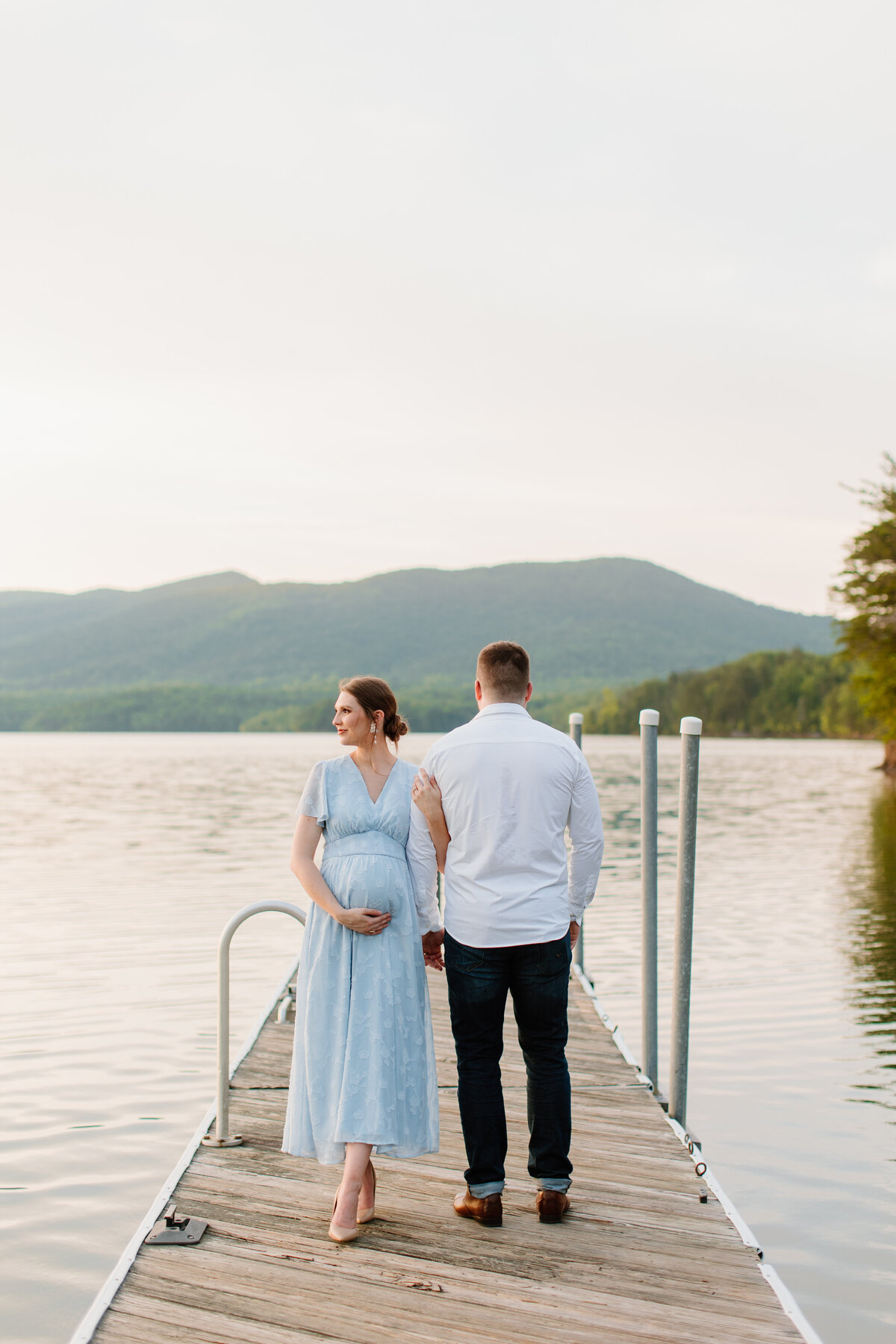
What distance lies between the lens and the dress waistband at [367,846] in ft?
12.9

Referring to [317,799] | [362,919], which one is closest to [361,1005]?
[362,919]

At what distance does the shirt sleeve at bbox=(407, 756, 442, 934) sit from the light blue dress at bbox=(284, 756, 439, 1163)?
1.1 inches

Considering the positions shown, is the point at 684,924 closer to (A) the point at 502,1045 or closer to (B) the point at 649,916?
(B) the point at 649,916

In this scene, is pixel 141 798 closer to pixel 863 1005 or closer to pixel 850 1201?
pixel 863 1005

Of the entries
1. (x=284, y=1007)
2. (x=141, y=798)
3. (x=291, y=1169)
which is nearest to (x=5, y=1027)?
(x=284, y=1007)

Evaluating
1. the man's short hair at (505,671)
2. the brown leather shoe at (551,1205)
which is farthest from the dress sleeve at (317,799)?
the brown leather shoe at (551,1205)

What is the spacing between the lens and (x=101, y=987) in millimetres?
10469

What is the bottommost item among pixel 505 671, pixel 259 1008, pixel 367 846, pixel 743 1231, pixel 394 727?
pixel 259 1008

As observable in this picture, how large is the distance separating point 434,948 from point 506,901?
1.22 ft

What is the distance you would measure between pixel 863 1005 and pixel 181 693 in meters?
152

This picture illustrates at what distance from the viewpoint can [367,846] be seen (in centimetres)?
395

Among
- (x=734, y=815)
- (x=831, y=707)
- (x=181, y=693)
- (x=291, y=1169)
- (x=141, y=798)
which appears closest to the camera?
(x=291, y=1169)

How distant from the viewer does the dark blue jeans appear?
153 inches

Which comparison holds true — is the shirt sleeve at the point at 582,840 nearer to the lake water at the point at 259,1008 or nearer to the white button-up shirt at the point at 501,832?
the white button-up shirt at the point at 501,832
